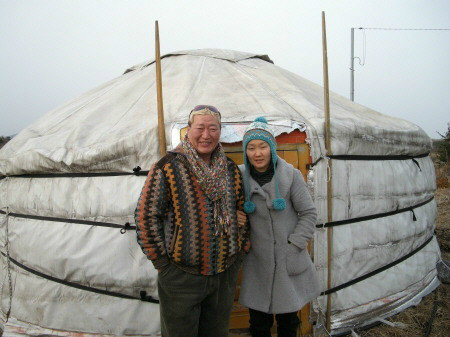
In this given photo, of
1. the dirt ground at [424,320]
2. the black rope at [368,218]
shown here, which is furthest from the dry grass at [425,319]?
the black rope at [368,218]

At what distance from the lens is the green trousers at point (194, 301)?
4.53 ft

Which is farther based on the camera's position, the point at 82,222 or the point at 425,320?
the point at 425,320

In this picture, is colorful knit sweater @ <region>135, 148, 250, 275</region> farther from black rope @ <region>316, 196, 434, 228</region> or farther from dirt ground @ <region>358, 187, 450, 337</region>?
dirt ground @ <region>358, 187, 450, 337</region>

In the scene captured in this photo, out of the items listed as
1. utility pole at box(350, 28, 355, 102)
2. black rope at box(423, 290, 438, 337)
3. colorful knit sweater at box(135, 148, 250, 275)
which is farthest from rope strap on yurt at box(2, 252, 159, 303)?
utility pole at box(350, 28, 355, 102)

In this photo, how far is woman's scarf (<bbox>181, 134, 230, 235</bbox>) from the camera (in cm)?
135

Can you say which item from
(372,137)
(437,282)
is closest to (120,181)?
(372,137)

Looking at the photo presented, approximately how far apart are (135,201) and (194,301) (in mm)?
→ 812

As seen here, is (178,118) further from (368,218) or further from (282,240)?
(368,218)

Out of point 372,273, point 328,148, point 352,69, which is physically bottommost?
point 372,273

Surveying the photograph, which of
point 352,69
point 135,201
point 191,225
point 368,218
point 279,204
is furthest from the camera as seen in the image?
point 352,69

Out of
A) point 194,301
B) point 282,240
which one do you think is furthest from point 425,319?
point 194,301

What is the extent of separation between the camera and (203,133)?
1399mm

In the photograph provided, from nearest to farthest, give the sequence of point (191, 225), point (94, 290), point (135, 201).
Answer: point (191, 225)
point (135, 201)
point (94, 290)

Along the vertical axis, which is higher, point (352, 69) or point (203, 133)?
point (352, 69)
